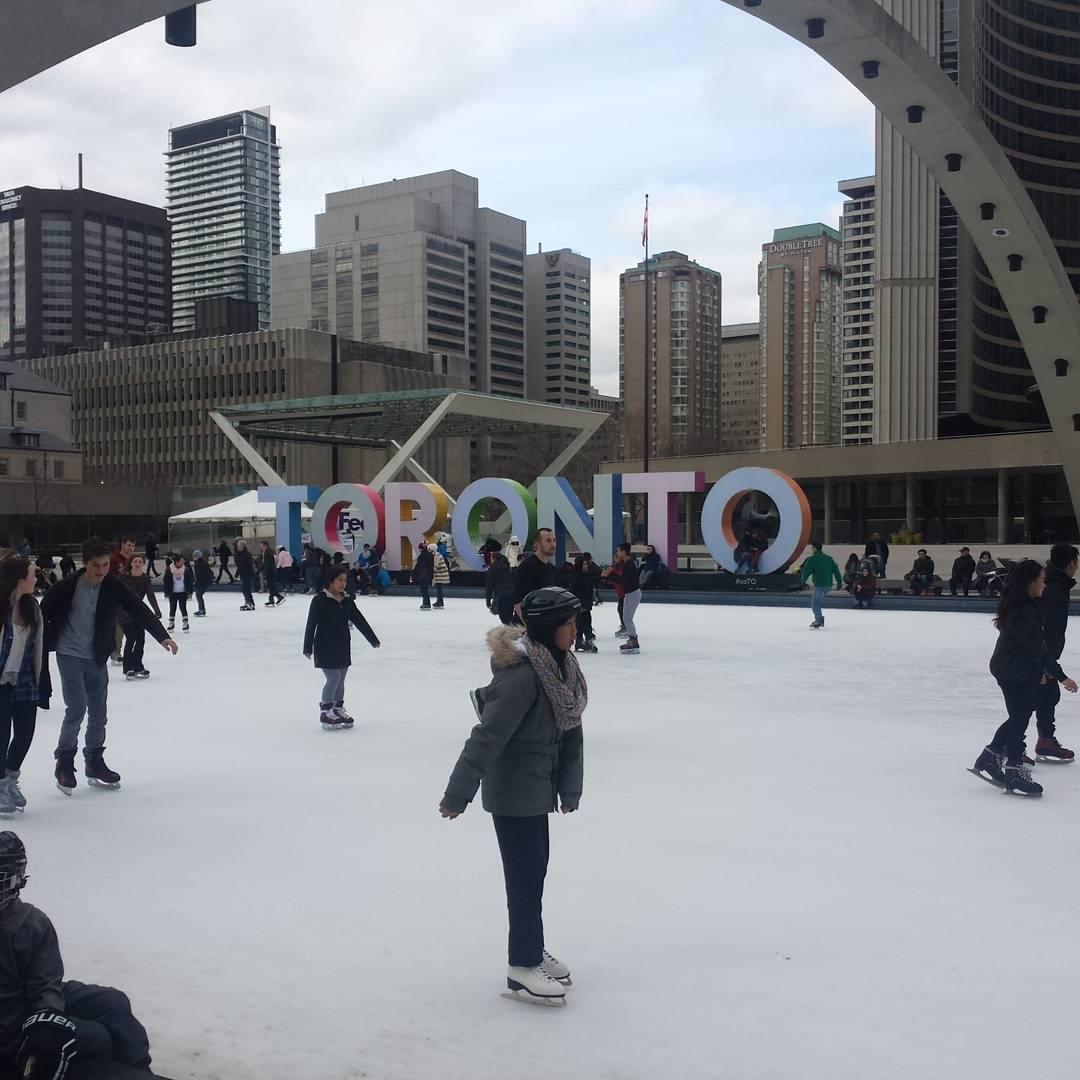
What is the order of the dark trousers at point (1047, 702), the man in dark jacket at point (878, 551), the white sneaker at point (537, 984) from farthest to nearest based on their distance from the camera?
1. the man in dark jacket at point (878, 551)
2. the dark trousers at point (1047, 702)
3. the white sneaker at point (537, 984)

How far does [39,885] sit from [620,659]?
9656 millimetres

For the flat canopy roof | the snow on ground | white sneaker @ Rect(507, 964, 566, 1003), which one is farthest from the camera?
the flat canopy roof

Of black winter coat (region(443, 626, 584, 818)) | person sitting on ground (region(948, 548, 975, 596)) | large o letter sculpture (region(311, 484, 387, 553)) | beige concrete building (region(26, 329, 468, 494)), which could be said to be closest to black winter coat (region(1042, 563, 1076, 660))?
black winter coat (region(443, 626, 584, 818))

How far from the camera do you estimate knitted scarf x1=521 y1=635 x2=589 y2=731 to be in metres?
3.79

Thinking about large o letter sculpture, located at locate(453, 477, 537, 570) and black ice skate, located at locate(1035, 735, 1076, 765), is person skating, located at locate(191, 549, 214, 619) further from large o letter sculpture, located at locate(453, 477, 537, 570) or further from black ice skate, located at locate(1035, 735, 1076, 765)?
black ice skate, located at locate(1035, 735, 1076, 765)

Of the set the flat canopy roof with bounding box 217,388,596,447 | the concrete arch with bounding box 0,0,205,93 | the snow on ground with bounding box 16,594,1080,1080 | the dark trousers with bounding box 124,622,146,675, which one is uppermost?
the flat canopy roof with bounding box 217,388,596,447

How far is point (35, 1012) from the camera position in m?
2.71

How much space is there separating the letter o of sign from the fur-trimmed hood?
21.3 metres

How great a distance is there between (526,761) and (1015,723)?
426 centimetres

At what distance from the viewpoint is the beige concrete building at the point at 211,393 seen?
103125mm

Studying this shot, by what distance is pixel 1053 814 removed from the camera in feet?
20.8

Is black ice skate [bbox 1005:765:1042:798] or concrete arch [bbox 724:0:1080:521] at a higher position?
concrete arch [bbox 724:0:1080:521]

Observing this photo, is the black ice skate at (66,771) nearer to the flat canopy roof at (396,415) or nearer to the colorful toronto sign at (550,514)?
the colorful toronto sign at (550,514)

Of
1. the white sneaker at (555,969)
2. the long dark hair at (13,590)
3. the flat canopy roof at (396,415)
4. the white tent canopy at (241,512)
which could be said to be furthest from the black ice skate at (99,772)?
the flat canopy roof at (396,415)
